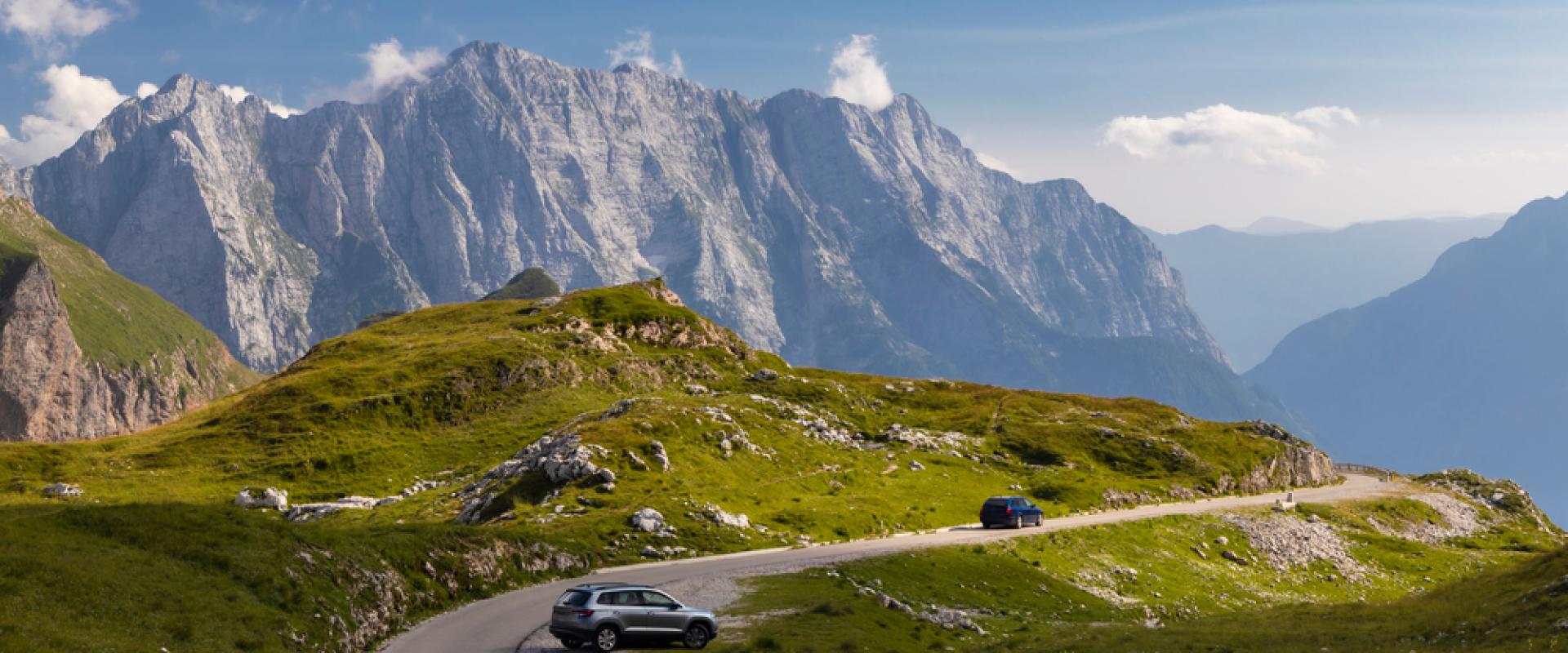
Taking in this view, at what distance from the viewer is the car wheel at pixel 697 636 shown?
144 feet

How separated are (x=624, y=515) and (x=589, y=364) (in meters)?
68.9

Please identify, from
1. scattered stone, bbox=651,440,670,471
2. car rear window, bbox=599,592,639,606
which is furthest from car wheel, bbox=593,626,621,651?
scattered stone, bbox=651,440,670,471

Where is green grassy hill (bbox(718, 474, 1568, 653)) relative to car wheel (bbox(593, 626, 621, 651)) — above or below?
below

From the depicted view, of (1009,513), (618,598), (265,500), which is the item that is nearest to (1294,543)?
(1009,513)

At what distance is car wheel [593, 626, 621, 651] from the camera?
1645 inches

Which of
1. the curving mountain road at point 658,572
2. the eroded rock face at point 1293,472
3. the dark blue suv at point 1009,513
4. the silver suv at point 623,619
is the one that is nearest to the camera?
the silver suv at point 623,619

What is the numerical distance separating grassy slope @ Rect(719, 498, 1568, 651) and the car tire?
1.88 m

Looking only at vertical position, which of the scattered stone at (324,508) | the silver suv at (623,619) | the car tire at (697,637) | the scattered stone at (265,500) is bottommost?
the car tire at (697,637)

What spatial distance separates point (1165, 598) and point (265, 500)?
258 feet

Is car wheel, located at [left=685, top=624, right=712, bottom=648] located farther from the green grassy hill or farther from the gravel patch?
the gravel patch

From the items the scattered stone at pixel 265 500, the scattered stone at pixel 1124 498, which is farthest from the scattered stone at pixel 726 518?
the scattered stone at pixel 1124 498

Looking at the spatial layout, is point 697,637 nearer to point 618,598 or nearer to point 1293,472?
point 618,598

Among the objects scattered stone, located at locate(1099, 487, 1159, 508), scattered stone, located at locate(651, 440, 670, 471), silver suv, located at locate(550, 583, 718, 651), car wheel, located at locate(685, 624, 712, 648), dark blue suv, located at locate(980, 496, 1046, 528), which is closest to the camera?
silver suv, located at locate(550, 583, 718, 651)

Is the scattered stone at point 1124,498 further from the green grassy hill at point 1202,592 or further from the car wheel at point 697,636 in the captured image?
the car wheel at point 697,636
